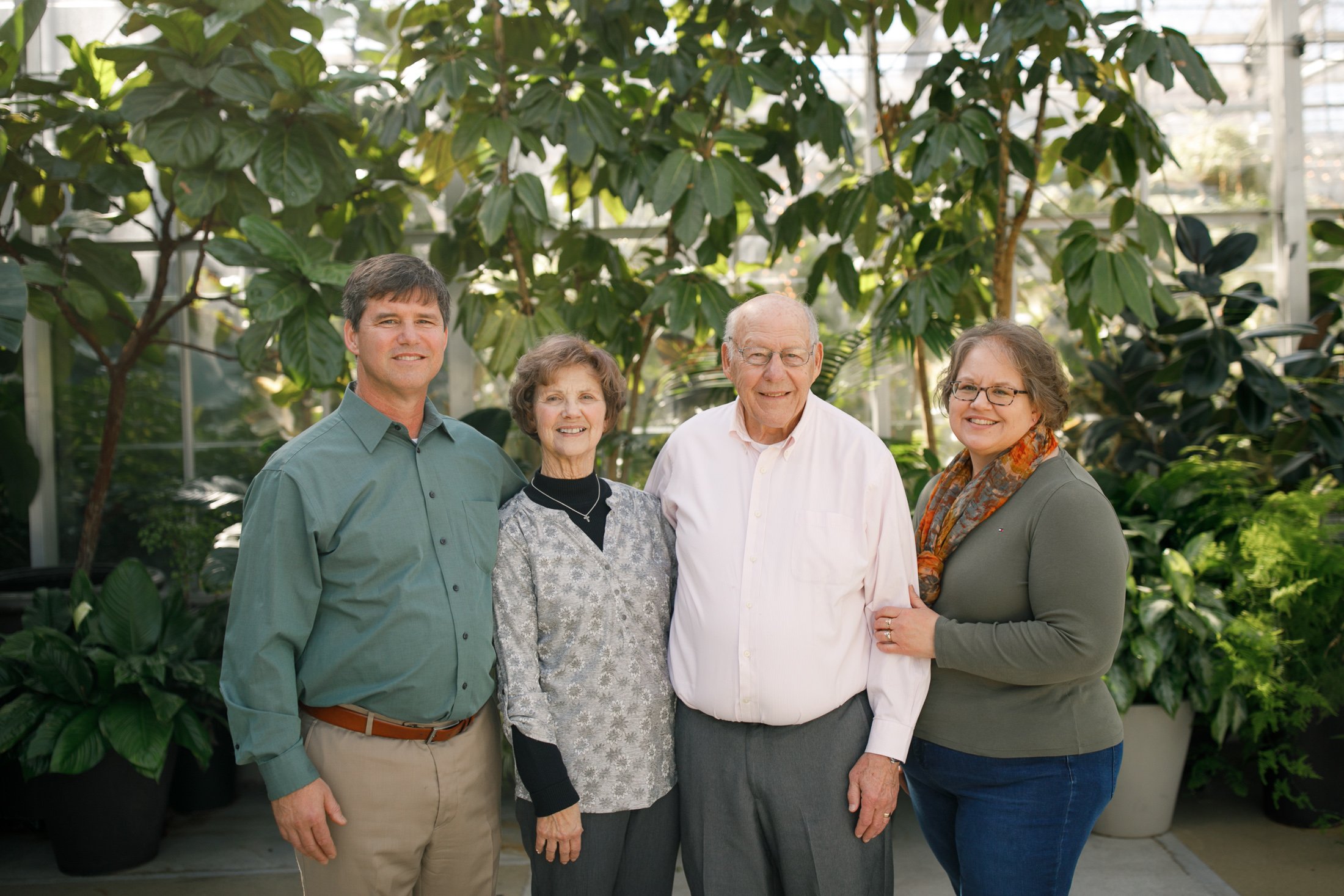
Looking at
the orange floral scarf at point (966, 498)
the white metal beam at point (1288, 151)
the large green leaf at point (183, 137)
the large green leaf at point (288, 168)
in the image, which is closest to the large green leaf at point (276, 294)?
the large green leaf at point (288, 168)

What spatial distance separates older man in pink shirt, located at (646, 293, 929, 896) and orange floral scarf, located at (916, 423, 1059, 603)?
2.6 inches

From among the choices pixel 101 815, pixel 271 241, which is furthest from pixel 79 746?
pixel 271 241

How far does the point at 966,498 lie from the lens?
6.00 ft

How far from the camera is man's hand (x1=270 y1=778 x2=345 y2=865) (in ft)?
5.32

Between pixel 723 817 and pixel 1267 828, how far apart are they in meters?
2.57

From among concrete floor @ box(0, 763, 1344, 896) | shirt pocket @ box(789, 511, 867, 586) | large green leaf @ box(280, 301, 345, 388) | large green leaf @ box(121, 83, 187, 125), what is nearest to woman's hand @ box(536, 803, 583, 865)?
shirt pocket @ box(789, 511, 867, 586)

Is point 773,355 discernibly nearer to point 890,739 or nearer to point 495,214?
point 890,739

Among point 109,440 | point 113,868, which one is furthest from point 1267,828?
point 109,440

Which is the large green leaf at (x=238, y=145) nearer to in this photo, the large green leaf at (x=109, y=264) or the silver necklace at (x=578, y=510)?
the large green leaf at (x=109, y=264)

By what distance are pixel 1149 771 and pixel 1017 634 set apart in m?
1.95

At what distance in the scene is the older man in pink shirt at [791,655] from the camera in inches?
67.0

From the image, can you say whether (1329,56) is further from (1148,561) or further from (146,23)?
(146,23)

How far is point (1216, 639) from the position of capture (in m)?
3.04

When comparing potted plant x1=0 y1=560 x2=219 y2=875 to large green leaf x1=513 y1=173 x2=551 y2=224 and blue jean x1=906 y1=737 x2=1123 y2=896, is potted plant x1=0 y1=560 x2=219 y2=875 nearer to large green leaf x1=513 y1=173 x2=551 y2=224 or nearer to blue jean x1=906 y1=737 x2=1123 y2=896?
large green leaf x1=513 y1=173 x2=551 y2=224
